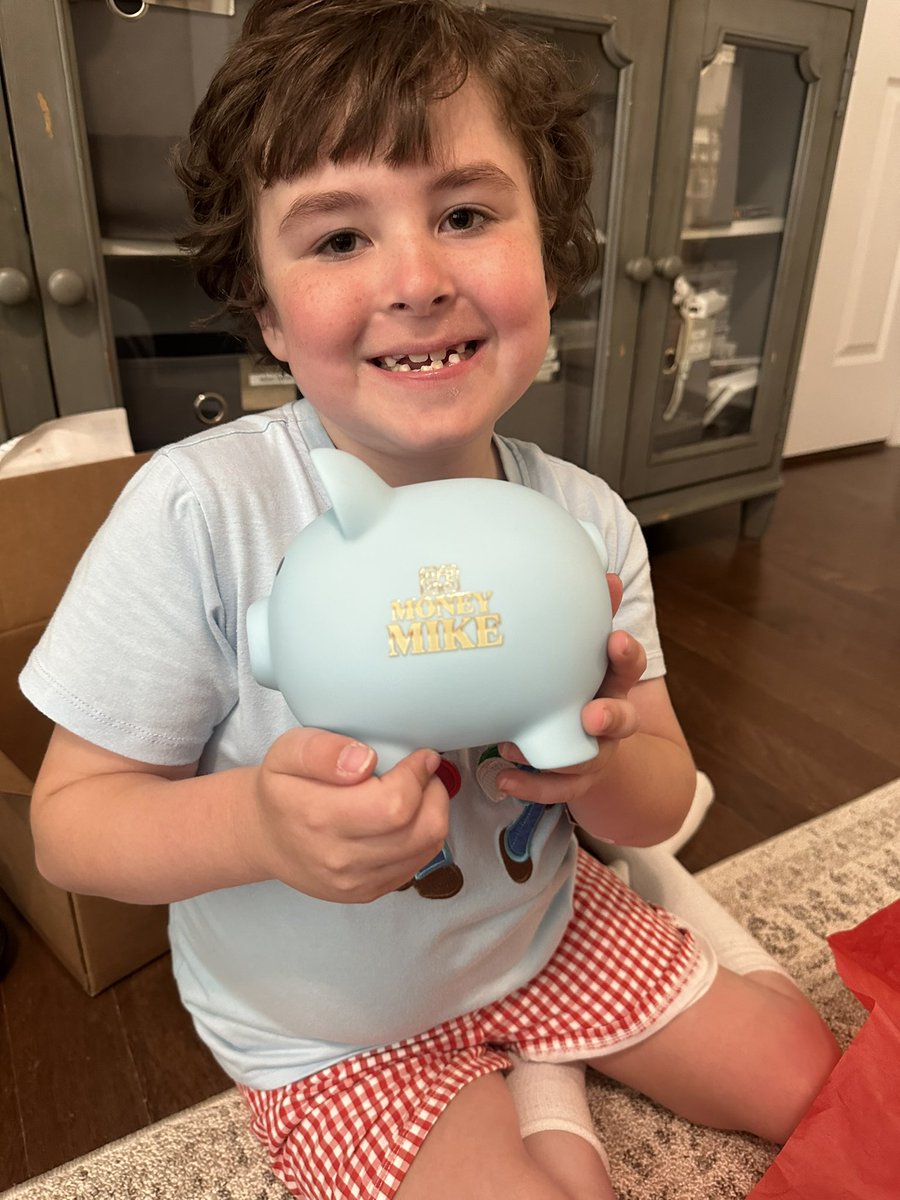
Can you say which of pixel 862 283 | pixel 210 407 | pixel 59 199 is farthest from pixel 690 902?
pixel 862 283

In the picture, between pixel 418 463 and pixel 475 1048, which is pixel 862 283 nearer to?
pixel 418 463

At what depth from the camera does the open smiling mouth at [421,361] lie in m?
0.56

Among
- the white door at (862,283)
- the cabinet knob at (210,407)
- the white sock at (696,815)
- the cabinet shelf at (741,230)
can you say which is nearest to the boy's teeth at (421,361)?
the white sock at (696,815)

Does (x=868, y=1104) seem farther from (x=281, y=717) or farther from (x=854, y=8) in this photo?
(x=854, y=8)

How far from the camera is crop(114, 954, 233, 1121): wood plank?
2.66 ft

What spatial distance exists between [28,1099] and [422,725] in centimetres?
63

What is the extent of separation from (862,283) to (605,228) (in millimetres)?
1293

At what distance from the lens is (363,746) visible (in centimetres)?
43

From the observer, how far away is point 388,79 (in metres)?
0.54

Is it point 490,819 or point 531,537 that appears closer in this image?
point 531,537

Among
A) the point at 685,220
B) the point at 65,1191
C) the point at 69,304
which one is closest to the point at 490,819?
the point at 65,1191

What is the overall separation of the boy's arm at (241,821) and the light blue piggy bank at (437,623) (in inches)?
0.8

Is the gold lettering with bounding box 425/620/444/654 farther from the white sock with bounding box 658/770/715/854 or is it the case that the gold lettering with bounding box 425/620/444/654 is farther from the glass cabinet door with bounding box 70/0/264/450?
the glass cabinet door with bounding box 70/0/264/450

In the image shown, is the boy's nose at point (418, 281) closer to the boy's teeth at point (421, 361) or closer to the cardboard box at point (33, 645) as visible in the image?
the boy's teeth at point (421, 361)
